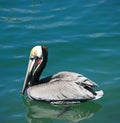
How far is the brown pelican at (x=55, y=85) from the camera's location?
26.9ft

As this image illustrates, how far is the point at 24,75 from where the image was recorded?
9492 millimetres

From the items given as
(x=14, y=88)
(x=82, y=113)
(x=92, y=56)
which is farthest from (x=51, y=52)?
(x=82, y=113)

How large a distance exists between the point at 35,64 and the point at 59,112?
1.15 metres

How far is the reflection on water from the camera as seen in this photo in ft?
26.9

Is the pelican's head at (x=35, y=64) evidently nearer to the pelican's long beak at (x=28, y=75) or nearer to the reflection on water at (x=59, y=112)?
the pelican's long beak at (x=28, y=75)

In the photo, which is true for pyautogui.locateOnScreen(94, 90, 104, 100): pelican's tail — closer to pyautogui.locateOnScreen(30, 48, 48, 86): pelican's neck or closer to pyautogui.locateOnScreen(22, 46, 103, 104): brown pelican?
pyautogui.locateOnScreen(22, 46, 103, 104): brown pelican

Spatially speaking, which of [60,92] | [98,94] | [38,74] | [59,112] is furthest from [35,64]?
[98,94]

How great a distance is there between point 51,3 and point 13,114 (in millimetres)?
5195

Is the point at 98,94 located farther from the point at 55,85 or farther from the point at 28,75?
the point at 28,75

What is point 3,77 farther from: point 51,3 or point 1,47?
point 51,3

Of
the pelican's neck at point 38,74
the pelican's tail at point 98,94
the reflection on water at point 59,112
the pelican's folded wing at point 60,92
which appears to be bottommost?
the reflection on water at point 59,112

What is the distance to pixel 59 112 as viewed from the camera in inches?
331

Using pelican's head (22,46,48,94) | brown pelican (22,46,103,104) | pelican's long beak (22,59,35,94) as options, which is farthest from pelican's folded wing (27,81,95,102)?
pelican's head (22,46,48,94)

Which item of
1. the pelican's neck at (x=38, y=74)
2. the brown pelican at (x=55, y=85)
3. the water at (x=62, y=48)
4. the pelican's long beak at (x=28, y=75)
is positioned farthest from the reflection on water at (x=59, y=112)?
the pelican's neck at (x=38, y=74)
